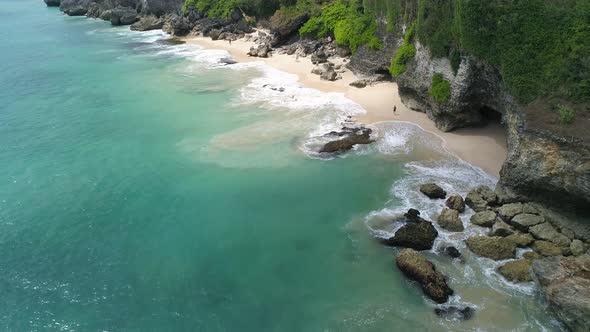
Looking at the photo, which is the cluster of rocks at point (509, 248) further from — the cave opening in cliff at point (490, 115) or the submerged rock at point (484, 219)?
the cave opening in cliff at point (490, 115)

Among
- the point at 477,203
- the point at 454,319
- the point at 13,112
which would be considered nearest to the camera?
the point at 454,319

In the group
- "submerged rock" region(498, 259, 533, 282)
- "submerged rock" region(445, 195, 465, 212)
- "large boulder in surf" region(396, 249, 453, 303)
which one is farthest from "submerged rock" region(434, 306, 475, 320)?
"submerged rock" region(445, 195, 465, 212)

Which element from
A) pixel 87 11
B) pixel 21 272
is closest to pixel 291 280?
pixel 21 272

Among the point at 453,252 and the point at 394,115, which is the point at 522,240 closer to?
the point at 453,252

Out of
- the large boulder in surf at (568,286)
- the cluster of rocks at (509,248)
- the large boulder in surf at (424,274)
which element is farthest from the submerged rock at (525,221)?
the large boulder in surf at (424,274)

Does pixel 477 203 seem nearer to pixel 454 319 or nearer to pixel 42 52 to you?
pixel 454 319

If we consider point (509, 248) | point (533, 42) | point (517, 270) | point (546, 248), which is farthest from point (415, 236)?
point (533, 42)
